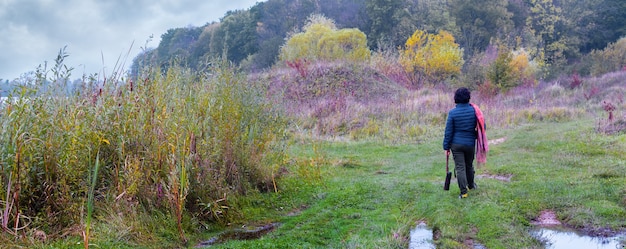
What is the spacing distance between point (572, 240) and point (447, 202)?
192cm

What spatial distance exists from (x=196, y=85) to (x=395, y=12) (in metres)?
48.9

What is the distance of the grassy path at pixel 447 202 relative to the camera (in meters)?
5.47

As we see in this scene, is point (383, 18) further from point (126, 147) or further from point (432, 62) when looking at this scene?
point (126, 147)

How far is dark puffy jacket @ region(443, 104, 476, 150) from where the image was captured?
737 centimetres

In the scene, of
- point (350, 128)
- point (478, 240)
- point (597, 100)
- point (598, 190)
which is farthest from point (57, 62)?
point (597, 100)

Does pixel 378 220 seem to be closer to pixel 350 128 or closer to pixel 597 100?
pixel 350 128

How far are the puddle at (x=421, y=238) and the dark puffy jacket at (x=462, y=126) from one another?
1854 millimetres

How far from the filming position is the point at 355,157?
42.9 feet

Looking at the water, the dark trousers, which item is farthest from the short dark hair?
the water

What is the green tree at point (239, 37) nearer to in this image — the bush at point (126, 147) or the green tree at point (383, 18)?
the green tree at point (383, 18)

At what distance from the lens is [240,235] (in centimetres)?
574

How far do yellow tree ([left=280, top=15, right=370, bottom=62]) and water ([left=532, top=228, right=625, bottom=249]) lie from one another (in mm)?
29863

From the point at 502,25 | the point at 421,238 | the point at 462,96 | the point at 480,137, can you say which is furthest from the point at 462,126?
the point at 502,25

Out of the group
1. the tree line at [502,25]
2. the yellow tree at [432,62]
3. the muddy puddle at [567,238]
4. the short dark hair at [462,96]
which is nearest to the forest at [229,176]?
the muddy puddle at [567,238]
